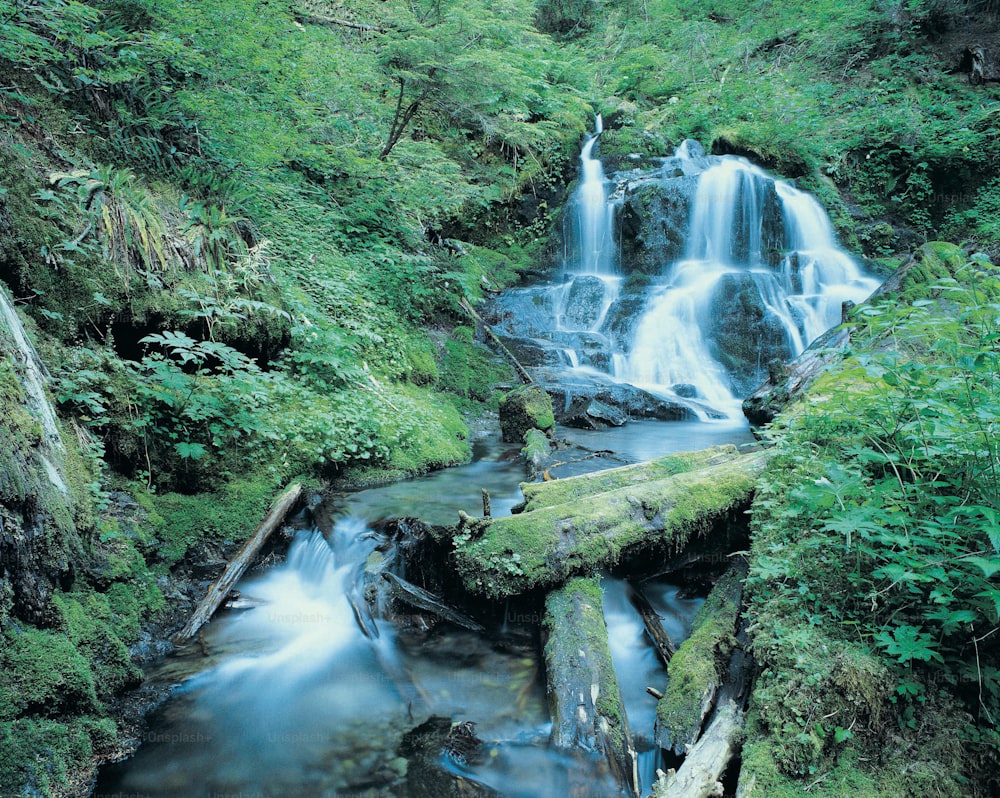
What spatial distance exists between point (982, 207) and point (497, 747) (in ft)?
64.3

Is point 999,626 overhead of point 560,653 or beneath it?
overhead

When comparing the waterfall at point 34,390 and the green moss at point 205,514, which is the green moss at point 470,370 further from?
the waterfall at point 34,390

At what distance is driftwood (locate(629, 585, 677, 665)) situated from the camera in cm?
350

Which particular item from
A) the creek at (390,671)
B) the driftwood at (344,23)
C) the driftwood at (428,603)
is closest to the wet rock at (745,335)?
→ the creek at (390,671)

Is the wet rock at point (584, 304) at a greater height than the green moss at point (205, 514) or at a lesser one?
greater

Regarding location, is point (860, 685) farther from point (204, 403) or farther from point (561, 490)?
point (204, 403)

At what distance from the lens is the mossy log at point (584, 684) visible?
268 centimetres

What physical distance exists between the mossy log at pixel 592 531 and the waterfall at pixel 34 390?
8.09 feet

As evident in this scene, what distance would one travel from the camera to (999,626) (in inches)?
80.8

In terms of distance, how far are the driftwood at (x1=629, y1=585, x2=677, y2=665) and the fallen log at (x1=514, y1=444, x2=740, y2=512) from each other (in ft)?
2.71

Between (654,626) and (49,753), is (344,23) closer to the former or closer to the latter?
(654,626)

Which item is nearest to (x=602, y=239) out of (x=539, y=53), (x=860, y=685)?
(x=539, y=53)

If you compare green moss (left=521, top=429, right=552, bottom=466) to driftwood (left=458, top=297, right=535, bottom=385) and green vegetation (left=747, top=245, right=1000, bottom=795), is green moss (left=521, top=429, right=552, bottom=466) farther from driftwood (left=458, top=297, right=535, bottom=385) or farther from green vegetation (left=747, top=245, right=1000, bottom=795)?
green vegetation (left=747, top=245, right=1000, bottom=795)

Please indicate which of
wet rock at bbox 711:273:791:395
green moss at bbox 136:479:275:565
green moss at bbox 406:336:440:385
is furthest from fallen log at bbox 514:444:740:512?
wet rock at bbox 711:273:791:395
